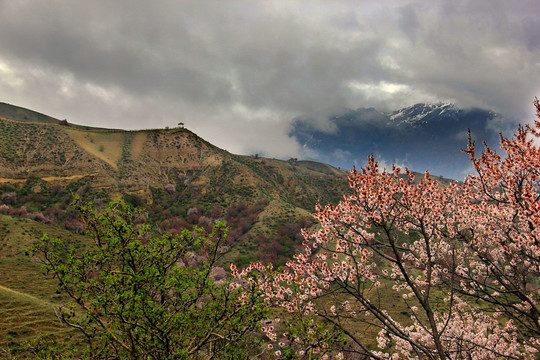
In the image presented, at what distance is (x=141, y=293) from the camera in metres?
6.78

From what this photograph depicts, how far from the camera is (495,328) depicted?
14.1m

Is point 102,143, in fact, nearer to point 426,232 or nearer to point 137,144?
point 137,144

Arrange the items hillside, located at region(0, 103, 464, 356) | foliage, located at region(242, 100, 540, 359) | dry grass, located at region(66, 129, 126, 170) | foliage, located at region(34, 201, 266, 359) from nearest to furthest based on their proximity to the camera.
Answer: foliage, located at region(34, 201, 266, 359), foliage, located at region(242, 100, 540, 359), hillside, located at region(0, 103, 464, 356), dry grass, located at region(66, 129, 126, 170)

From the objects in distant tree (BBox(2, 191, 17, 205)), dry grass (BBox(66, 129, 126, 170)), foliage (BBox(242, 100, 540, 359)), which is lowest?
distant tree (BBox(2, 191, 17, 205))

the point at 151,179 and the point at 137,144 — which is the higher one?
the point at 137,144

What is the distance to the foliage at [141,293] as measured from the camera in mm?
6422

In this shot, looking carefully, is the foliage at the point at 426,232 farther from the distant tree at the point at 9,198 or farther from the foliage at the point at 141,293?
the distant tree at the point at 9,198

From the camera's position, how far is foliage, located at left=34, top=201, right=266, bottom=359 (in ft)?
21.1

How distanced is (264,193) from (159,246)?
8831cm

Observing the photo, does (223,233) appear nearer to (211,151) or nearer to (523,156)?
(523,156)

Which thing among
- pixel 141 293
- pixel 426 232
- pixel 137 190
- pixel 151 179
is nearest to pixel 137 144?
pixel 151 179

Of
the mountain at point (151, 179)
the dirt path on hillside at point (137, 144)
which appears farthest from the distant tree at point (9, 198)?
the dirt path on hillside at point (137, 144)

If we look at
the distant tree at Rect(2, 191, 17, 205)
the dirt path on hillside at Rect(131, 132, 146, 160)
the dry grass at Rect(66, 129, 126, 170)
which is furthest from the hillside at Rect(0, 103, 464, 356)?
the dry grass at Rect(66, 129, 126, 170)

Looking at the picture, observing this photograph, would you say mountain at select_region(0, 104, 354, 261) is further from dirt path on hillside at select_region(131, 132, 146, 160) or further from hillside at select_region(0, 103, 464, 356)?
hillside at select_region(0, 103, 464, 356)
